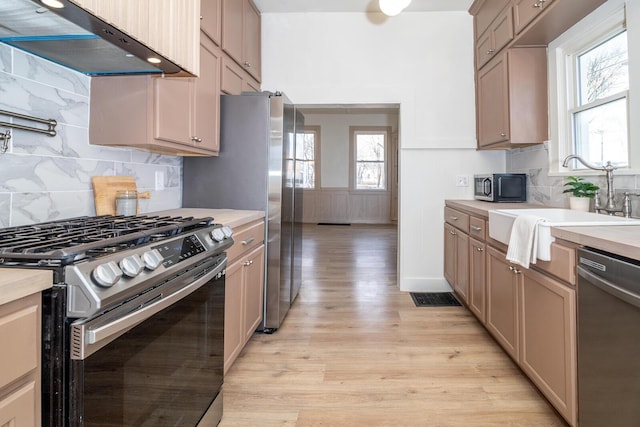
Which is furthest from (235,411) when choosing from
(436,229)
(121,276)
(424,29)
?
(424,29)

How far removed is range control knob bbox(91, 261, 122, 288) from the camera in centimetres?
79

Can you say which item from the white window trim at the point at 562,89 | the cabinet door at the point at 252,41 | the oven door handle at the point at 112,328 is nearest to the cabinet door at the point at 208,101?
the cabinet door at the point at 252,41

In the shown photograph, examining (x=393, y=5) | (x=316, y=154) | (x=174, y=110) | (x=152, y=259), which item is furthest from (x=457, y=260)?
(x=316, y=154)

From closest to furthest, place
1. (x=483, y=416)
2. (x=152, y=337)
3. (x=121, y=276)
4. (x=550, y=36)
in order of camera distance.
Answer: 1. (x=121, y=276)
2. (x=152, y=337)
3. (x=483, y=416)
4. (x=550, y=36)

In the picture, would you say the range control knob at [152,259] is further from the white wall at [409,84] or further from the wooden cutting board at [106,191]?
the white wall at [409,84]

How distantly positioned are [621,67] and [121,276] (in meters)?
2.72

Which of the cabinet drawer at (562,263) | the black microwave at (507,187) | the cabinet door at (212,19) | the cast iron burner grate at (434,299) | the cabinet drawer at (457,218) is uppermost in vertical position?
the cabinet door at (212,19)

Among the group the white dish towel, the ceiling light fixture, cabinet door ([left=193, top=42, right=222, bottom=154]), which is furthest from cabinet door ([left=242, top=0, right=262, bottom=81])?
the white dish towel

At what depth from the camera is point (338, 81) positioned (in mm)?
3379

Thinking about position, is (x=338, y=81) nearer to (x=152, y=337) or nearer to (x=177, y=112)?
(x=177, y=112)

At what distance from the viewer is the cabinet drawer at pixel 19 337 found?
0.65m

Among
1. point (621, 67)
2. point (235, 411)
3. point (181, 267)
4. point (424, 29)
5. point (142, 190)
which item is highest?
point (424, 29)

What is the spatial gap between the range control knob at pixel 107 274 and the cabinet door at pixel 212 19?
1836 mm

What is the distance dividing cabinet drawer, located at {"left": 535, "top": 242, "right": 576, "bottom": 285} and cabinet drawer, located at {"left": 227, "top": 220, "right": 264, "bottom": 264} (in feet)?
4.79
